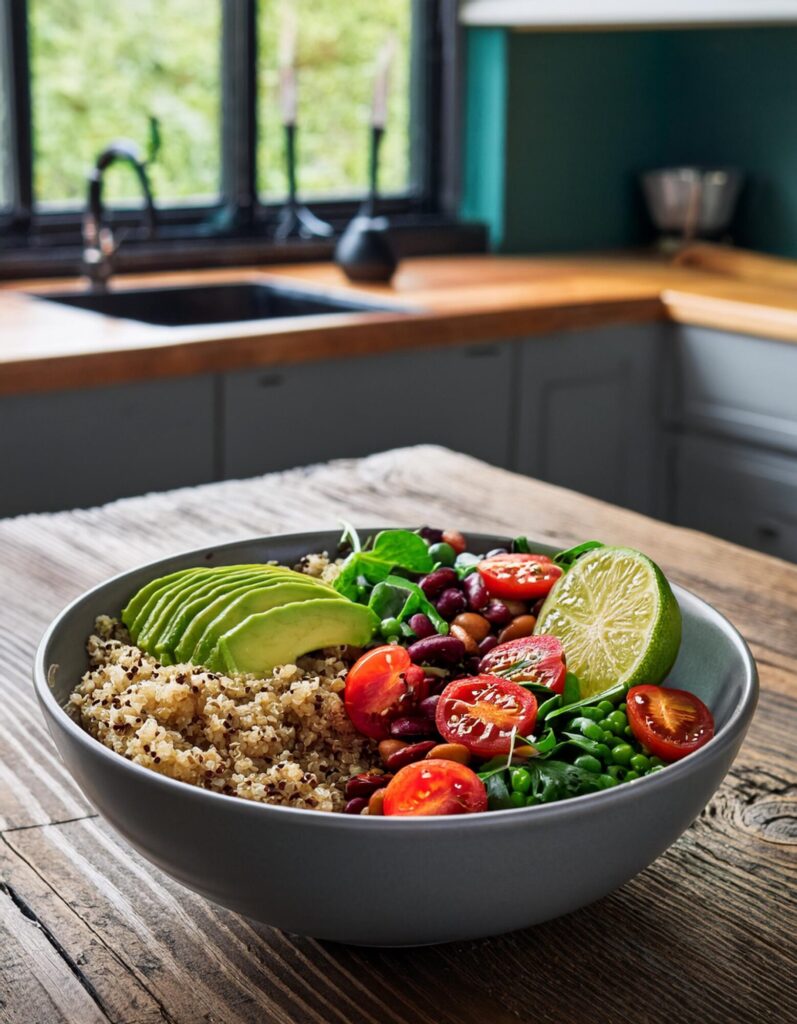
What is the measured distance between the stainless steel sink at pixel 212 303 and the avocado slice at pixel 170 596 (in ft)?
6.13

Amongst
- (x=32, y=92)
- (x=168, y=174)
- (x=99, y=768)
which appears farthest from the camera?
(x=168, y=174)

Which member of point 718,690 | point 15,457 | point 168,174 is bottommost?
point 15,457

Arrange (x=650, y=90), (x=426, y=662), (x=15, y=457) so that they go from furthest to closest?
(x=650, y=90), (x=15, y=457), (x=426, y=662)

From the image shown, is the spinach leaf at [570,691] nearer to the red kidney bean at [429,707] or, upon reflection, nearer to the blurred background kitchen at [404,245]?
the red kidney bean at [429,707]

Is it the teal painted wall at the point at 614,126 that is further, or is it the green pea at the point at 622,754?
the teal painted wall at the point at 614,126

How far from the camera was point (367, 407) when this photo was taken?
8.44 ft

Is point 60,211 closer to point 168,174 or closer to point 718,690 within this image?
point 168,174

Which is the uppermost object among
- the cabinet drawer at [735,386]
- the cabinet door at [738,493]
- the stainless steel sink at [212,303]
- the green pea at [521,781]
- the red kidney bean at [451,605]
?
the red kidney bean at [451,605]

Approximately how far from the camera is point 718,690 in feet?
2.85

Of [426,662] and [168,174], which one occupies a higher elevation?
[168,174]

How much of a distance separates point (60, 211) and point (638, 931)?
8.47 feet

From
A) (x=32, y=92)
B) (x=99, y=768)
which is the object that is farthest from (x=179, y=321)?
(x=99, y=768)

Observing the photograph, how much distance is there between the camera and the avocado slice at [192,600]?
89cm

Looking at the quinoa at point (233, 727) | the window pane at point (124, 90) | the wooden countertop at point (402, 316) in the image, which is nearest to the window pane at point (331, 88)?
the window pane at point (124, 90)
